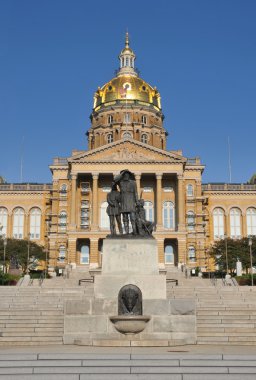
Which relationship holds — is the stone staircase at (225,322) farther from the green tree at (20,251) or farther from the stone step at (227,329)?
the green tree at (20,251)

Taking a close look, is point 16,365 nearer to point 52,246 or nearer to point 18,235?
point 52,246

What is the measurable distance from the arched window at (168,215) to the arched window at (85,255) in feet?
36.4

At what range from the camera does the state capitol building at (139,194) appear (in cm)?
6950

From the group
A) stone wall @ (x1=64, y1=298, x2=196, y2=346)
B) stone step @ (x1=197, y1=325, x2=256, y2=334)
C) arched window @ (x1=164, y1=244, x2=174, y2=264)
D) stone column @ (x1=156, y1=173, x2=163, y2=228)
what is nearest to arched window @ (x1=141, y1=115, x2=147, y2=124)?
stone column @ (x1=156, y1=173, x2=163, y2=228)

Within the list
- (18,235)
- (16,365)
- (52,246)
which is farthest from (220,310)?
(18,235)

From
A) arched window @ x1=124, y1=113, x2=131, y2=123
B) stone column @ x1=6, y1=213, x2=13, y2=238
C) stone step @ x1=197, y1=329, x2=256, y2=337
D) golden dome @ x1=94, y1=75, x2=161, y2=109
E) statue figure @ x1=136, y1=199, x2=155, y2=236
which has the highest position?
golden dome @ x1=94, y1=75, x2=161, y2=109

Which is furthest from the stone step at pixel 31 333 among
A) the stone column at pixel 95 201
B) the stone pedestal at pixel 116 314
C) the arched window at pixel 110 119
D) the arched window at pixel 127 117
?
the arched window at pixel 110 119

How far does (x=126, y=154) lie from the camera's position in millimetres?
71375

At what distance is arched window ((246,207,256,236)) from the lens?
7950 cm

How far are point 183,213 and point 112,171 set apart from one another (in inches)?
431

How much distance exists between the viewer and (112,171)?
70.5 m

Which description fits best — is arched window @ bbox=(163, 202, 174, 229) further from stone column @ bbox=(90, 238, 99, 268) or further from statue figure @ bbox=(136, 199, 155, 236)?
statue figure @ bbox=(136, 199, 155, 236)

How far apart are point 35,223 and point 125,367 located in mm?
68124

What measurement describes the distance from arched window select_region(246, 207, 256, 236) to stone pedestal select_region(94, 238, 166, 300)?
62174mm
